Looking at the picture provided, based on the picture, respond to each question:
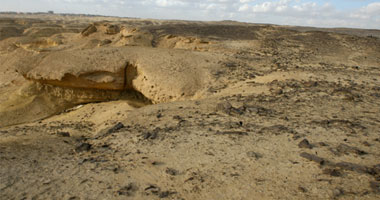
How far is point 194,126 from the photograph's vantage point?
11.3 feet

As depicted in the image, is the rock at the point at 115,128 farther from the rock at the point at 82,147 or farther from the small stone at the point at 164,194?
the small stone at the point at 164,194

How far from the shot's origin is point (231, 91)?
4.81 metres

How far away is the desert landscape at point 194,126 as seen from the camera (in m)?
2.34

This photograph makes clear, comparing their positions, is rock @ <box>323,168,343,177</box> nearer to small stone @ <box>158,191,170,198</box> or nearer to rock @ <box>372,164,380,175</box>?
rock @ <box>372,164,380,175</box>

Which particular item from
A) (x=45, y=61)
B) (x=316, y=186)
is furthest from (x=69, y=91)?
(x=316, y=186)

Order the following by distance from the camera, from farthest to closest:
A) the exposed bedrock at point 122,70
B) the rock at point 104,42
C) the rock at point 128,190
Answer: the rock at point 104,42, the exposed bedrock at point 122,70, the rock at point 128,190

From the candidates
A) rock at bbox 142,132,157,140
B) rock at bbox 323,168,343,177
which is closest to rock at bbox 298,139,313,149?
rock at bbox 323,168,343,177

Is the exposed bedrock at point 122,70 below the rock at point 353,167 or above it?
above

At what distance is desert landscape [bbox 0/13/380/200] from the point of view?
2340 millimetres

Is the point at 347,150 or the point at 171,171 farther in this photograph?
the point at 347,150

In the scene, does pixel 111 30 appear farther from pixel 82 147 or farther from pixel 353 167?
pixel 353 167

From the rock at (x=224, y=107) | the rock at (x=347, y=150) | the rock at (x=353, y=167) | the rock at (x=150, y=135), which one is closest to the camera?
the rock at (x=353, y=167)

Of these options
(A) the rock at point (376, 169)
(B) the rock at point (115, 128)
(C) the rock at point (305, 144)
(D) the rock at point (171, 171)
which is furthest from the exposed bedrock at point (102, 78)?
(A) the rock at point (376, 169)

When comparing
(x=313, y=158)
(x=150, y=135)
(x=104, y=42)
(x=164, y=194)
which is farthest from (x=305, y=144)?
(x=104, y=42)
